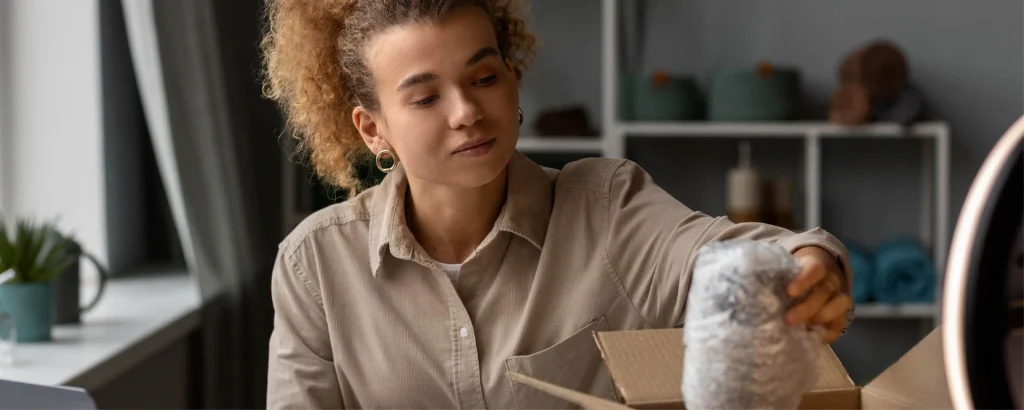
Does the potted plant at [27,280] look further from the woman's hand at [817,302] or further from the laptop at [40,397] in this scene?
the woman's hand at [817,302]

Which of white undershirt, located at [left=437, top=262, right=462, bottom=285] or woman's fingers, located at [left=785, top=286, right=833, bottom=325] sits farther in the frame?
white undershirt, located at [left=437, top=262, right=462, bottom=285]

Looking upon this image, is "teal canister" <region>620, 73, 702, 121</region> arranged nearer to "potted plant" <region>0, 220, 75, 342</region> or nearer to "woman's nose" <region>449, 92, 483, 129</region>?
"potted plant" <region>0, 220, 75, 342</region>

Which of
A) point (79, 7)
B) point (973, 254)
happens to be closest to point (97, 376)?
point (79, 7)

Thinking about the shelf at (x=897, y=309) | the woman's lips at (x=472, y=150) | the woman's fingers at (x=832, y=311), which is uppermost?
the woman's lips at (x=472, y=150)

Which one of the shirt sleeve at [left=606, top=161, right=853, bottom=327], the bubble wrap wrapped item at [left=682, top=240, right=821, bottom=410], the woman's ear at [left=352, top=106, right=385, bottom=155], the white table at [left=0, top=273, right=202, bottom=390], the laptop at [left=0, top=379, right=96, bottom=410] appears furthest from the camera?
the white table at [left=0, top=273, right=202, bottom=390]

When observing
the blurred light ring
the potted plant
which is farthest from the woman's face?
the potted plant

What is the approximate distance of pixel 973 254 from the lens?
56 cm

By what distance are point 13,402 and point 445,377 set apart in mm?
501

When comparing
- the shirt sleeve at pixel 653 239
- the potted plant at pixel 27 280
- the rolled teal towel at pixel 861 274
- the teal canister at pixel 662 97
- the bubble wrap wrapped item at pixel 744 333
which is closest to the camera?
the bubble wrap wrapped item at pixel 744 333

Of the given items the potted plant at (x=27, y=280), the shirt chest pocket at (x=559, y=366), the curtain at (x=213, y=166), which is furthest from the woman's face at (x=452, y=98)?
the curtain at (x=213, y=166)

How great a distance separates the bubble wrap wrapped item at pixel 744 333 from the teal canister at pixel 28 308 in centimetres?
134

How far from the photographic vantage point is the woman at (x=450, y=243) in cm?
118

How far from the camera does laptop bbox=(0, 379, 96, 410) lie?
87cm

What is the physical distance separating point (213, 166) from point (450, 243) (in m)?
0.96
